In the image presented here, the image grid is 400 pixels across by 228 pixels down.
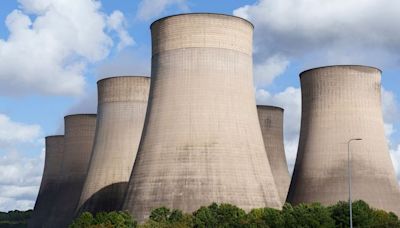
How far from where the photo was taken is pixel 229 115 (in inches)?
1033

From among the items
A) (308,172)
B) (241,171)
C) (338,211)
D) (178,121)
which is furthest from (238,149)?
(308,172)

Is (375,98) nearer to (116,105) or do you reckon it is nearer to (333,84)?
(333,84)

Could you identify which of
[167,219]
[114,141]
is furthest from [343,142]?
[114,141]

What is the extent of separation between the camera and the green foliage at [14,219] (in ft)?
→ 237

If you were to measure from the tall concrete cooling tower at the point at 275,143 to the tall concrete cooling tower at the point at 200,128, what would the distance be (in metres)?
14.3

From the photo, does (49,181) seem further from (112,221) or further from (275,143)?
(112,221)

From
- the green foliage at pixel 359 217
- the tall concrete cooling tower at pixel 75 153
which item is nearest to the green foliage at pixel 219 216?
the green foliage at pixel 359 217

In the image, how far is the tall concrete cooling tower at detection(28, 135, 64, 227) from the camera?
46.8m

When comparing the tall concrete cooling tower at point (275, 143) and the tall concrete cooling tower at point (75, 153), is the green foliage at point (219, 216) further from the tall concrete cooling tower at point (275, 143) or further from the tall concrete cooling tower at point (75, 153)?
the tall concrete cooling tower at point (75, 153)

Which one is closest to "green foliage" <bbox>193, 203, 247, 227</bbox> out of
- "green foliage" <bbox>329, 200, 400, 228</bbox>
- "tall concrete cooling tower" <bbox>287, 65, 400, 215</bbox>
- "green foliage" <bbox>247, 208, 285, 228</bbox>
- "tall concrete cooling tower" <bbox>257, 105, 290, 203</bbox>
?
"green foliage" <bbox>247, 208, 285, 228</bbox>

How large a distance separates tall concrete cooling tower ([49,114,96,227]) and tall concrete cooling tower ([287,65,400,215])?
14.5 meters

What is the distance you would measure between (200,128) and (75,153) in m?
18.4

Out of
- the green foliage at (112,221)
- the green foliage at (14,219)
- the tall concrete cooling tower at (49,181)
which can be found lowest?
the green foliage at (14,219)

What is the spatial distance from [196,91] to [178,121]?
1324mm
